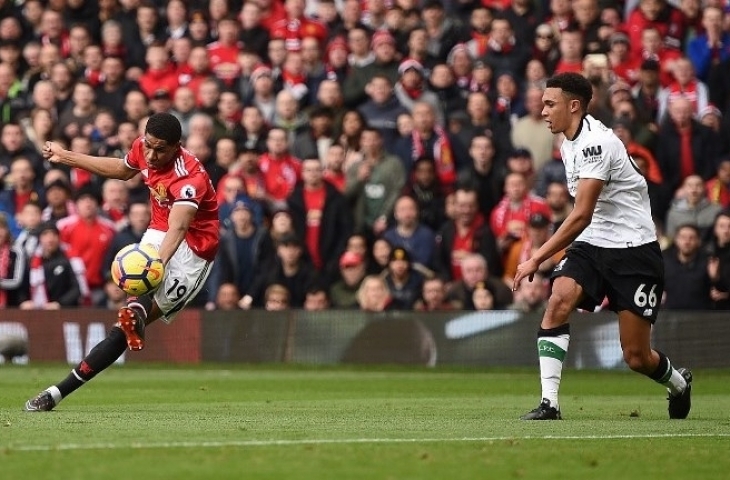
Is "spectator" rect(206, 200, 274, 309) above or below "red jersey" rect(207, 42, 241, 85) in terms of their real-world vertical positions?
below

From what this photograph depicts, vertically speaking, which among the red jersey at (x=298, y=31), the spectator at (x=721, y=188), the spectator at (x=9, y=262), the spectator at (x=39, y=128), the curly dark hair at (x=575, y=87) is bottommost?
the spectator at (x=9, y=262)

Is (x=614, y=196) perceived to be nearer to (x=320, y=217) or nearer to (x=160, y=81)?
(x=320, y=217)

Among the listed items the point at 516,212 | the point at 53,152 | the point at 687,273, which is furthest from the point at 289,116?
the point at 53,152

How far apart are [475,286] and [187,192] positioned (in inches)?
325

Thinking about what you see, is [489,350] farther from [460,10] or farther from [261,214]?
[460,10]

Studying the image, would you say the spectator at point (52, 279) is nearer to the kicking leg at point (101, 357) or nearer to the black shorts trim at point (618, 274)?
the kicking leg at point (101, 357)

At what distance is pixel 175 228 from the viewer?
39.9 feet

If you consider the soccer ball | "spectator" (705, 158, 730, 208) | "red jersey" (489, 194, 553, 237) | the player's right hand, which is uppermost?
the player's right hand

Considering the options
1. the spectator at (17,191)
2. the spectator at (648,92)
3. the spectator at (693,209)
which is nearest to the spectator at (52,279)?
the spectator at (17,191)

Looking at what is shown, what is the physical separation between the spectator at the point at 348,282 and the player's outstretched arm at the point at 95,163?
8296mm

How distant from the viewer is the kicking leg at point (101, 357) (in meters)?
12.0

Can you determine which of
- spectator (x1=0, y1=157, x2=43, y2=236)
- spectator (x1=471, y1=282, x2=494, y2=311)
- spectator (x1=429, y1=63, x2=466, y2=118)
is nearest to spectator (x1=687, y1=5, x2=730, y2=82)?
spectator (x1=429, y1=63, x2=466, y2=118)

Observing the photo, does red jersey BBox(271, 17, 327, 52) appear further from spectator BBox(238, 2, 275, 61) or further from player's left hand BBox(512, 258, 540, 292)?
player's left hand BBox(512, 258, 540, 292)

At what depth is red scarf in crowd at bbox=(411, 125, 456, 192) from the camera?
21.5m
